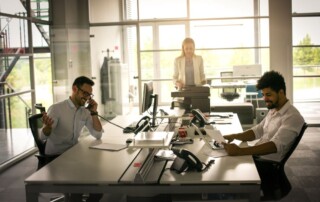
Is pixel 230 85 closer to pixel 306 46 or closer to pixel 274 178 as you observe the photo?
pixel 306 46

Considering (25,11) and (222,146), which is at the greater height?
(25,11)

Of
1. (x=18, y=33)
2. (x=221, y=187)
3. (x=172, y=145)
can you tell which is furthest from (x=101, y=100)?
(x=221, y=187)

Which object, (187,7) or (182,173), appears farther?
(187,7)

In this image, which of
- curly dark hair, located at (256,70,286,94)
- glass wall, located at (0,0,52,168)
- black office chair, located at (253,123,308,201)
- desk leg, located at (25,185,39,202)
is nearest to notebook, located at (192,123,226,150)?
black office chair, located at (253,123,308,201)

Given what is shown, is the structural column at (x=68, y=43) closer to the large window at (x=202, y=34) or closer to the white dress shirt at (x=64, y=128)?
the large window at (x=202, y=34)

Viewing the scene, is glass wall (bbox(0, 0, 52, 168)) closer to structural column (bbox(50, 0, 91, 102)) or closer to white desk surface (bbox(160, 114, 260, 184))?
structural column (bbox(50, 0, 91, 102))

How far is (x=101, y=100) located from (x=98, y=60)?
0.82 metres

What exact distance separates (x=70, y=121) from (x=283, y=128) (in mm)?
1858

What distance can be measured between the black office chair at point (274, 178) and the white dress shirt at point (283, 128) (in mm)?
40

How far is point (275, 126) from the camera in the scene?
10.5ft

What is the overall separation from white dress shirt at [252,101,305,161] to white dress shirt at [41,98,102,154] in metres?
1.54

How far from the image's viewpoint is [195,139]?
144 inches

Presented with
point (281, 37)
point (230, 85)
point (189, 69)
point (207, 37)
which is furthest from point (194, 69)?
point (281, 37)

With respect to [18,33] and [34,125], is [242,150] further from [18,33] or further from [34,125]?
[18,33]
